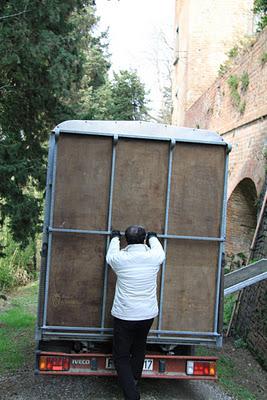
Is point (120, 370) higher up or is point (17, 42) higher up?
point (17, 42)

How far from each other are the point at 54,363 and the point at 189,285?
5.48ft

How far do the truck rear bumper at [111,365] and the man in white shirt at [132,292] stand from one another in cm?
34

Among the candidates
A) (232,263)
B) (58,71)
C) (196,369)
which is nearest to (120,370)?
(196,369)

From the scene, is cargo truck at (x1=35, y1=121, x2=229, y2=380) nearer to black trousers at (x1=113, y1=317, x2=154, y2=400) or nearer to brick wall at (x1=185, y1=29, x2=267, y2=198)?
black trousers at (x1=113, y1=317, x2=154, y2=400)

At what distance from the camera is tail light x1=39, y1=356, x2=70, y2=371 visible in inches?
220

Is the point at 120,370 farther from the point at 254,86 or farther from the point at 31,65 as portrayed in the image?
the point at 254,86

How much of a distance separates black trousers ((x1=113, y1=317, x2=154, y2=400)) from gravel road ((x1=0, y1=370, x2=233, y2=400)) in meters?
0.71

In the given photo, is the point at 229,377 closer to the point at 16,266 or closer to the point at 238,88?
the point at 238,88

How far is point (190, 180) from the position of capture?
18.4 ft

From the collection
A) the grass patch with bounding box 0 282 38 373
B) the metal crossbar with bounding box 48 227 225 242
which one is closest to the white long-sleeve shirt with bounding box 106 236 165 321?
the metal crossbar with bounding box 48 227 225 242

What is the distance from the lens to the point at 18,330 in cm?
1078

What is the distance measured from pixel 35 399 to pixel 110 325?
1.22 m

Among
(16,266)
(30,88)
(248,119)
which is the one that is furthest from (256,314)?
(16,266)

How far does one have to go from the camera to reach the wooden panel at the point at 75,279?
18.0 feet
